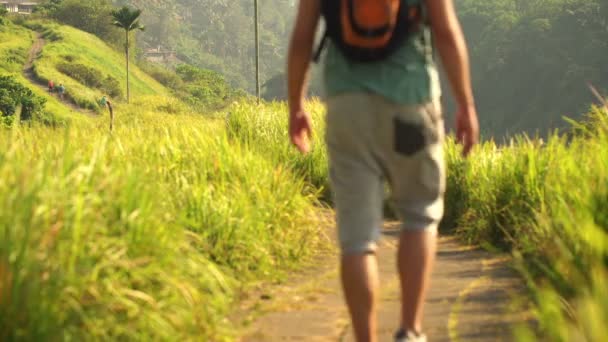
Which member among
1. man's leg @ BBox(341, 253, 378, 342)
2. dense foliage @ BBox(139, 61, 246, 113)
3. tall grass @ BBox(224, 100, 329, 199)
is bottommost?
dense foliage @ BBox(139, 61, 246, 113)

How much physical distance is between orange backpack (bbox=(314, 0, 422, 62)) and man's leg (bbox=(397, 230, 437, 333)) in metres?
0.59

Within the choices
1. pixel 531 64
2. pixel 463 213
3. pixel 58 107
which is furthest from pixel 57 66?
pixel 463 213

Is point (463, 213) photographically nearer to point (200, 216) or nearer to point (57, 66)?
point (200, 216)

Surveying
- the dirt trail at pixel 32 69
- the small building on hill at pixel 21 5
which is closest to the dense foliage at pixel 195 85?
the dirt trail at pixel 32 69

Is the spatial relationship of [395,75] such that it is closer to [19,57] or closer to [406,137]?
[406,137]

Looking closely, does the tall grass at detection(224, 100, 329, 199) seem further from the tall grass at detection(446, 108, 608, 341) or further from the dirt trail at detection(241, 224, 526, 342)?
the dirt trail at detection(241, 224, 526, 342)

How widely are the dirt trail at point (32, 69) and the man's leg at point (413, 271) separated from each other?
2944 inches

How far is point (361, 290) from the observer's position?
3.39 m

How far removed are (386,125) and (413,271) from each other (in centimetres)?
48

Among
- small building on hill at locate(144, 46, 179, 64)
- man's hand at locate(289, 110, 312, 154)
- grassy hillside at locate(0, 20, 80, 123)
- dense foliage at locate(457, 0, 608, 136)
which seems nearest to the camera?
man's hand at locate(289, 110, 312, 154)

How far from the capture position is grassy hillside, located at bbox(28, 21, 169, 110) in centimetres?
8256

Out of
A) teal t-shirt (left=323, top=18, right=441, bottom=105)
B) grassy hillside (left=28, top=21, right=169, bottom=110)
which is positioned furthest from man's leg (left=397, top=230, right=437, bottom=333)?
grassy hillside (left=28, top=21, right=169, bottom=110)

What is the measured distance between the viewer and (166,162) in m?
6.03

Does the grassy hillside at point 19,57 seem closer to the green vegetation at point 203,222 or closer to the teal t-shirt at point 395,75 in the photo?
the green vegetation at point 203,222
